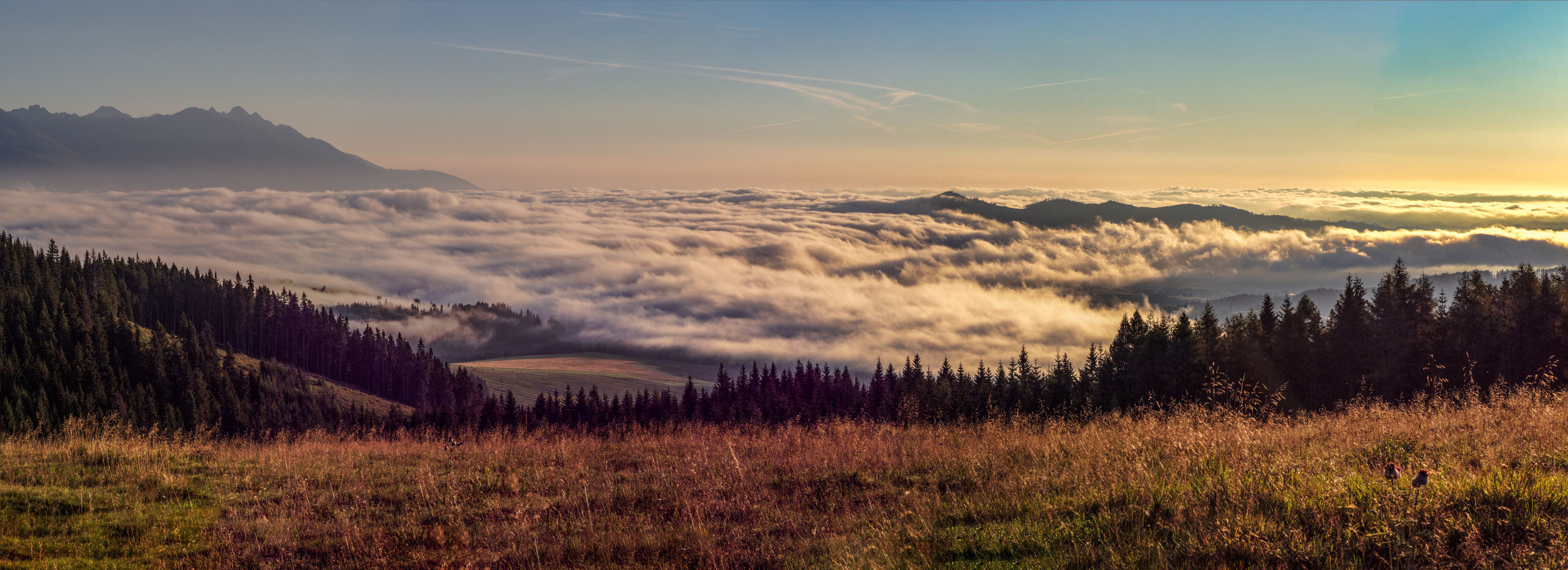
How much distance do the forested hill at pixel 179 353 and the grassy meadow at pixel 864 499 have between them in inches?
2992

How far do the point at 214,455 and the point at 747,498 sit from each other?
35.1 ft

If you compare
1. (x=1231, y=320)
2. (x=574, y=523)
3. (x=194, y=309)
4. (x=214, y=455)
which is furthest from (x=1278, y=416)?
(x=194, y=309)

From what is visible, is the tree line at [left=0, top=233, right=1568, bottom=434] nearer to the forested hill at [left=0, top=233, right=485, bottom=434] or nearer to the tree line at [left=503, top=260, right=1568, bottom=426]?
the tree line at [left=503, top=260, right=1568, bottom=426]

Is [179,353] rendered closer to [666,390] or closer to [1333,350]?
[666,390]

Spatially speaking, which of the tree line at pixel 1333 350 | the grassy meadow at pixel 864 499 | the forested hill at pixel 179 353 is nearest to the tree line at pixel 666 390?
the tree line at pixel 1333 350

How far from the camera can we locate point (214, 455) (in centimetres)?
1356

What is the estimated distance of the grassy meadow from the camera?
235 inches

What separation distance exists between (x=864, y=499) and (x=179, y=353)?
152 metres

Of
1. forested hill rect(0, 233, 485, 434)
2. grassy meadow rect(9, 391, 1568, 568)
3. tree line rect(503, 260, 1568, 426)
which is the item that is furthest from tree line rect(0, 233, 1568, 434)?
grassy meadow rect(9, 391, 1568, 568)

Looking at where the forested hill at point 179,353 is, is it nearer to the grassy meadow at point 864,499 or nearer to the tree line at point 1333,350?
the tree line at point 1333,350

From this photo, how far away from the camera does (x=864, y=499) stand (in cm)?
956

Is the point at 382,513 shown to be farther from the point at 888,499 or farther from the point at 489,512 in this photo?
the point at 888,499

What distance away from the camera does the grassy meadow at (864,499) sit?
5961 millimetres

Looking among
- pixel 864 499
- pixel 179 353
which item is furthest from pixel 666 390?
pixel 179 353
